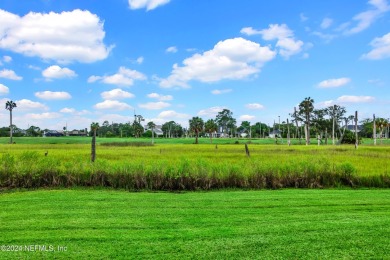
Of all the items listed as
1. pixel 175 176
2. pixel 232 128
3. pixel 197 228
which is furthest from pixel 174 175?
pixel 232 128

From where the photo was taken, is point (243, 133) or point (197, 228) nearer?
point (197, 228)

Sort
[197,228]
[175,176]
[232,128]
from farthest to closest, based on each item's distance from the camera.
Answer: [232,128], [175,176], [197,228]

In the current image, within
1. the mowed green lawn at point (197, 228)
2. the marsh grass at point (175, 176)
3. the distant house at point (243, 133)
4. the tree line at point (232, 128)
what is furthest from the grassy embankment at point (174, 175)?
the distant house at point (243, 133)

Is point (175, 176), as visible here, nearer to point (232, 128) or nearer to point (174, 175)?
point (174, 175)

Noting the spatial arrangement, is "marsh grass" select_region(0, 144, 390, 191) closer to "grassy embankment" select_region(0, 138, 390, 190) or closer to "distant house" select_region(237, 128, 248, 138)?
"grassy embankment" select_region(0, 138, 390, 190)

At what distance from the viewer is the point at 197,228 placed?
5.02 metres

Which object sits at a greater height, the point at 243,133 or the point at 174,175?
the point at 243,133

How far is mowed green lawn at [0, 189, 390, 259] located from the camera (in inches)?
160

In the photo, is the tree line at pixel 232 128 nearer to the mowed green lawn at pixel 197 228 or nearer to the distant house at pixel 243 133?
the distant house at pixel 243 133

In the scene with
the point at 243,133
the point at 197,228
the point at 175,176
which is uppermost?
the point at 243,133

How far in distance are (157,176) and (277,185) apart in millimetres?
4055

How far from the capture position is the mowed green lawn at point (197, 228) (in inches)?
160

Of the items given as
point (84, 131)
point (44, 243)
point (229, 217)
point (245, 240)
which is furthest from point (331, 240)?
point (84, 131)

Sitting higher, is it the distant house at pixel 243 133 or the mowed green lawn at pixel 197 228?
the distant house at pixel 243 133
